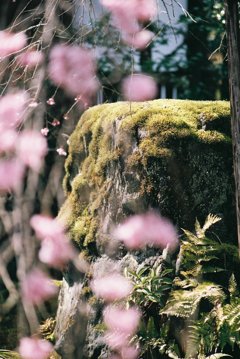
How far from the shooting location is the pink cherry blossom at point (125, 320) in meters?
3.88

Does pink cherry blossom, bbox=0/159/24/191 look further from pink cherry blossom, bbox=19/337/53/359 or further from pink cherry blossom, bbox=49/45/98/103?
pink cherry blossom, bbox=19/337/53/359

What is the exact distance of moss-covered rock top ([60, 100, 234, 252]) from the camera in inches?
161

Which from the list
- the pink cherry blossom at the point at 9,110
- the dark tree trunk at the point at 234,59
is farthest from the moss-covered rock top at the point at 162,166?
the pink cherry blossom at the point at 9,110

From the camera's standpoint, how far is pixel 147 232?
4059 millimetres

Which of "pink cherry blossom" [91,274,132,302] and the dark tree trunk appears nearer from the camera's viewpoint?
the dark tree trunk

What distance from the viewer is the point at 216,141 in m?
4.17

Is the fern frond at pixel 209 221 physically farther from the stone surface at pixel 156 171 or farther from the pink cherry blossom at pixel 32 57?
the pink cherry blossom at pixel 32 57

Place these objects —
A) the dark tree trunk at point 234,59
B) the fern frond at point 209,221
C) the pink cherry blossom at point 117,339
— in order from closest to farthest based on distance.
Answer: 1. the dark tree trunk at point 234,59
2. the fern frond at point 209,221
3. the pink cherry blossom at point 117,339

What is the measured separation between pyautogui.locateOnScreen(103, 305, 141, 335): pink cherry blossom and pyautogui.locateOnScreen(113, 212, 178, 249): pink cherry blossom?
1.57 feet

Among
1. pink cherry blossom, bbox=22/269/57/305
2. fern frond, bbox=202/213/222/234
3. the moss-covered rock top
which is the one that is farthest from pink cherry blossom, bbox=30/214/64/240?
fern frond, bbox=202/213/222/234

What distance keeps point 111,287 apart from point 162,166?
3.12ft

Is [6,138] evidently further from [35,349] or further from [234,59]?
[234,59]

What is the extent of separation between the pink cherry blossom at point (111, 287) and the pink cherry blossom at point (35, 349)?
2.30ft

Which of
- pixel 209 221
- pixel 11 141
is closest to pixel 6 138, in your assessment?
pixel 11 141
